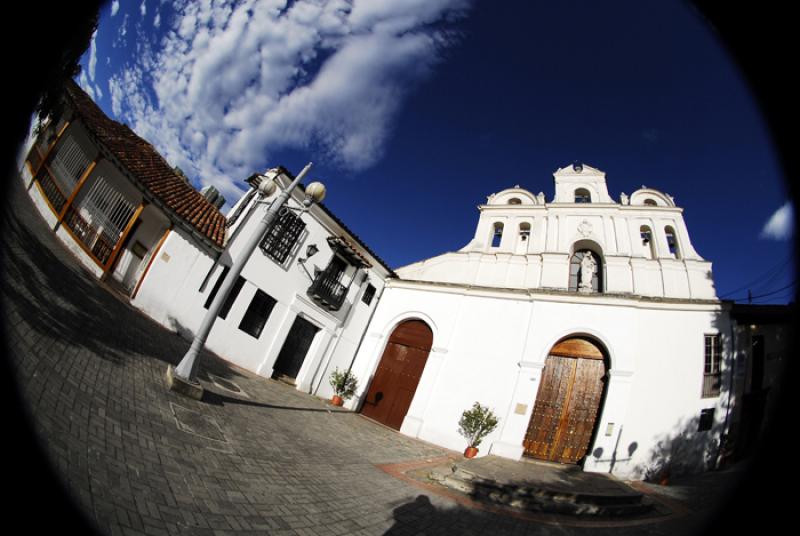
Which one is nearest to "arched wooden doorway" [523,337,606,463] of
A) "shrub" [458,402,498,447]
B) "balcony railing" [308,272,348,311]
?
"shrub" [458,402,498,447]

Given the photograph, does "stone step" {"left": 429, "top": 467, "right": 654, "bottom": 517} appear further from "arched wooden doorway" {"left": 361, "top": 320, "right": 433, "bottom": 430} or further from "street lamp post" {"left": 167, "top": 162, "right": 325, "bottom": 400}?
"arched wooden doorway" {"left": 361, "top": 320, "right": 433, "bottom": 430}

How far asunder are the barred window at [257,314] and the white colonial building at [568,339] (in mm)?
5100

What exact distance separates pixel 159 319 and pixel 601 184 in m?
21.4

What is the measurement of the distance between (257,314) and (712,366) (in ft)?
56.8

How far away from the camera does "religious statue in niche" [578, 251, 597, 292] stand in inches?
513

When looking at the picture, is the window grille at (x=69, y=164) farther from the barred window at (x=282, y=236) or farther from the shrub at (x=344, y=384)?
the shrub at (x=344, y=384)

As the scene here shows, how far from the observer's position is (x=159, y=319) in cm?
1070

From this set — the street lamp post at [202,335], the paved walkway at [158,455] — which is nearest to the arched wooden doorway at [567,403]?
the paved walkway at [158,455]

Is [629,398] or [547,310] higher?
[547,310]

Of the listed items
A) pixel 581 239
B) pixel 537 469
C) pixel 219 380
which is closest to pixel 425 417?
pixel 537 469

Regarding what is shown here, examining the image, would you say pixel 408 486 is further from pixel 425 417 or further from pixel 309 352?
pixel 309 352

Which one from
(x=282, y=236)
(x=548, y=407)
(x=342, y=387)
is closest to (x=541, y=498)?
(x=548, y=407)

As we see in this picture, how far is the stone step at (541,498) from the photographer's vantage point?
621 centimetres

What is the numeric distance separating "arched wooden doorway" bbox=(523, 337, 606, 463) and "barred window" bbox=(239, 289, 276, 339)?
11.7m
